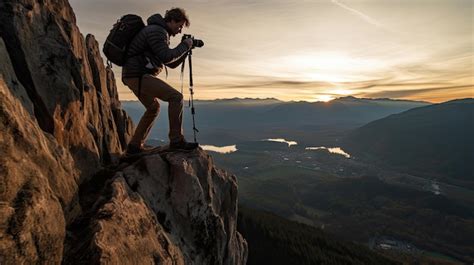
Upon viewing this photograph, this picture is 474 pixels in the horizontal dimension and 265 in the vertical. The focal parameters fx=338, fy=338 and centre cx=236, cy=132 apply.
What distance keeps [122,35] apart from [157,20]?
A: 1685 mm

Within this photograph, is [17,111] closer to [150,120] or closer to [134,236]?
[134,236]

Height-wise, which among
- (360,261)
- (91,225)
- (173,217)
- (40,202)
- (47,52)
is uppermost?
(47,52)

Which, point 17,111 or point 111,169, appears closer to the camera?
point 17,111

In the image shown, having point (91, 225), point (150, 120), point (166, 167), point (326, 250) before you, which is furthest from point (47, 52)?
point (326, 250)

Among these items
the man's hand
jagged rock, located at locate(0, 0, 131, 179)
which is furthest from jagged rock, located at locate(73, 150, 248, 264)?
the man's hand

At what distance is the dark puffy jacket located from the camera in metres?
13.7

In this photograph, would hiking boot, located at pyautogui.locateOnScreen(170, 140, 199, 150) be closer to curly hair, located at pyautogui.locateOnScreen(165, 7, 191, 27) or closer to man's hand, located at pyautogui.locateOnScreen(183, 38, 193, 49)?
man's hand, located at pyautogui.locateOnScreen(183, 38, 193, 49)

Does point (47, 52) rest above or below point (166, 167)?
above

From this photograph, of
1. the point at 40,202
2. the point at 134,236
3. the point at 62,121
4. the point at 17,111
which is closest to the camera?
the point at 40,202

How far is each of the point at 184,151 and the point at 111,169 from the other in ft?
12.9

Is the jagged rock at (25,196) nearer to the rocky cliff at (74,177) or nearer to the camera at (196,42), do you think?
the rocky cliff at (74,177)

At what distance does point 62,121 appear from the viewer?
1339 centimetres

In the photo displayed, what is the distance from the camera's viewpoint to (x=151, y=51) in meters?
14.8

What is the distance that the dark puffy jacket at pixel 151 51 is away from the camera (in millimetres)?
13672
